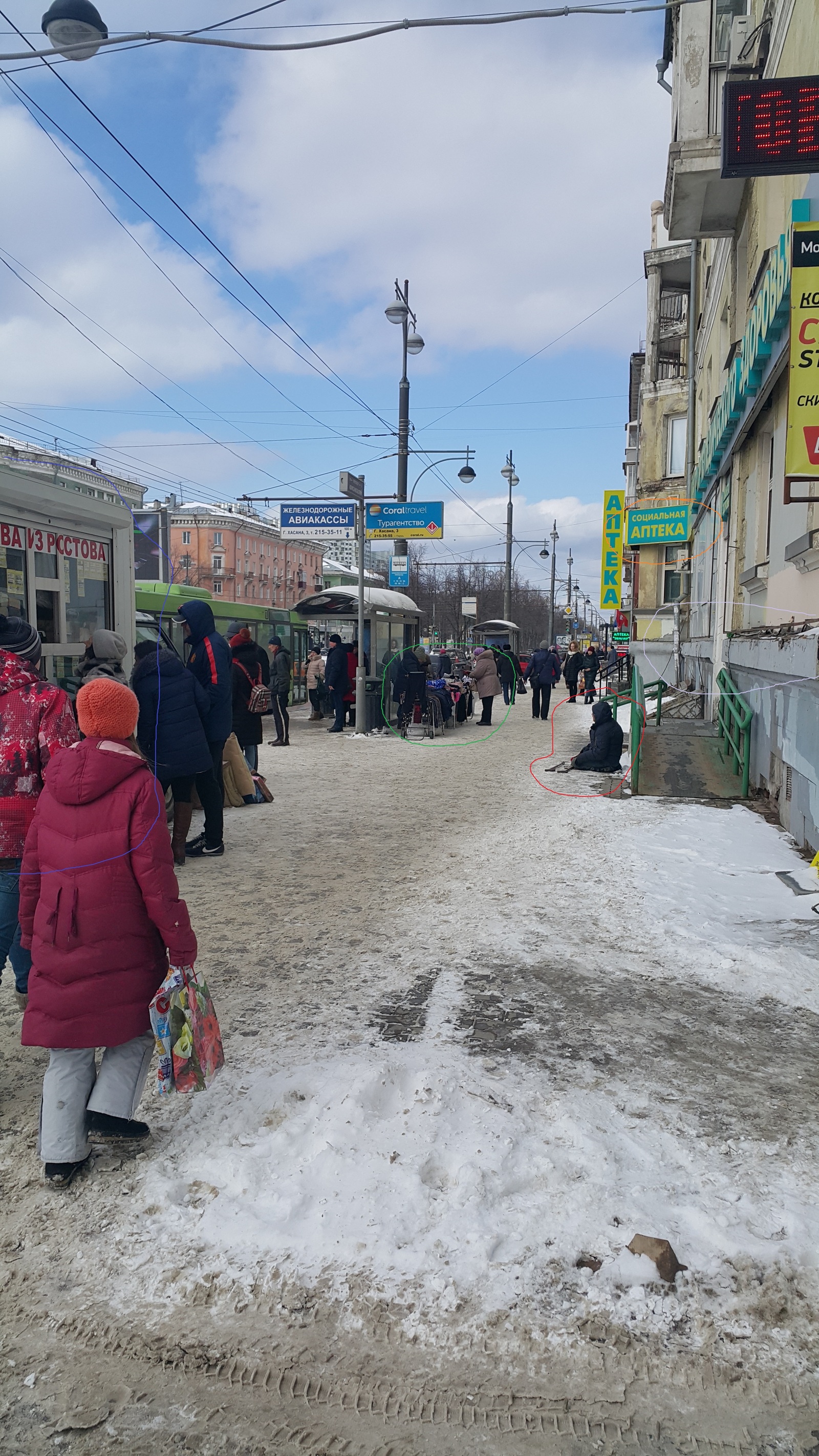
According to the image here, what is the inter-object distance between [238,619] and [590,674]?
456 inches


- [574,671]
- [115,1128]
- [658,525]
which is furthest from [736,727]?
[574,671]

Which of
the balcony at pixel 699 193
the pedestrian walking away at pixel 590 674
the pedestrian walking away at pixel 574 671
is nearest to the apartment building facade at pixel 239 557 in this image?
the pedestrian walking away at pixel 574 671

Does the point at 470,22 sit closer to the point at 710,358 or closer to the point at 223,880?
the point at 223,880

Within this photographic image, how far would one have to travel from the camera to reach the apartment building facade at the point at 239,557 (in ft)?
132

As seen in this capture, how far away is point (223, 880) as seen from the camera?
21.6 ft

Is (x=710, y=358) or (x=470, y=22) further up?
(x=710, y=358)

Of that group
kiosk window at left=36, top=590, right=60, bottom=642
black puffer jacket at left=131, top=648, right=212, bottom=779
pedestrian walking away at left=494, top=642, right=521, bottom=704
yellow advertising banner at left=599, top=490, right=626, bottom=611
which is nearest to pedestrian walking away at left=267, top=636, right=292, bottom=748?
pedestrian walking away at left=494, top=642, right=521, bottom=704

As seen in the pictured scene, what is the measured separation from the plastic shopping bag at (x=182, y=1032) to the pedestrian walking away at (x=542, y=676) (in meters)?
16.6

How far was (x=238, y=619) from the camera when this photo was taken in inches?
852

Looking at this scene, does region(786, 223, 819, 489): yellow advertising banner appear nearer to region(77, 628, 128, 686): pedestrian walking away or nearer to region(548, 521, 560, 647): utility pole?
region(77, 628, 128, 686): pedestrian walking away

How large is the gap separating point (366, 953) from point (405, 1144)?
203 centimetres

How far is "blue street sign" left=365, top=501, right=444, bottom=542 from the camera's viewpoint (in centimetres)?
1784

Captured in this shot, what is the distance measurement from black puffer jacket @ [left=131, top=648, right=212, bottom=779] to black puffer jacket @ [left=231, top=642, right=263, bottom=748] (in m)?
2.56

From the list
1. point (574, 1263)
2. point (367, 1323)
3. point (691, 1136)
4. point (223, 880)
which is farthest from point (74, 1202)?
point (223, 880)
